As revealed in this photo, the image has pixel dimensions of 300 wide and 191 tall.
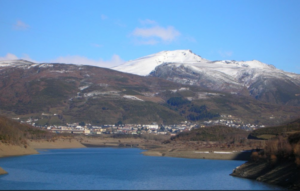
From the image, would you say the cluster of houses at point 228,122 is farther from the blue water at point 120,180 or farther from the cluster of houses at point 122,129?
the blue water at point 120,180

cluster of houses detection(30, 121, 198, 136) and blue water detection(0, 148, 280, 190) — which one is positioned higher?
cluster of houses detection(30, 121, 198, 136)

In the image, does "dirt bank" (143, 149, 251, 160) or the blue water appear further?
"dirt bank" (143, 149, 251, 160)

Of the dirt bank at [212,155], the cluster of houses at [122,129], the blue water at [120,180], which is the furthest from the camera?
the cluster of houses at [122,129]

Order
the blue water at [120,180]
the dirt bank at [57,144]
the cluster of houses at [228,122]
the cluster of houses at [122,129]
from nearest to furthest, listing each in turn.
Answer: the blue water at [120,180] → the dirt bank at [57,144] → the cluster of houses at [122,129] → the cluster of houses at [228,122]

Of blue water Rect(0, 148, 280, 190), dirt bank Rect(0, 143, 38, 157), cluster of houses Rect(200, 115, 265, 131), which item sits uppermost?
cluster of houses Rect(200, 115, 265, 131)

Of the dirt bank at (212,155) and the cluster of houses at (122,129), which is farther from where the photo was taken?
the cluster of houses at (122,129)

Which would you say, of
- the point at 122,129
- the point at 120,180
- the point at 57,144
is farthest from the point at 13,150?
the point at 122,129

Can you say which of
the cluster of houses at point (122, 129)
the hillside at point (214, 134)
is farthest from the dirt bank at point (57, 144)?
the cluster of houses at point (122, 129)

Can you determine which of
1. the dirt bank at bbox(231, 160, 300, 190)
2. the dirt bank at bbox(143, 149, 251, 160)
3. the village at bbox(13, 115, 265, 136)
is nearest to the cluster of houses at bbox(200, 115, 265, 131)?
the village at bbox(13, 115, 265, 136)

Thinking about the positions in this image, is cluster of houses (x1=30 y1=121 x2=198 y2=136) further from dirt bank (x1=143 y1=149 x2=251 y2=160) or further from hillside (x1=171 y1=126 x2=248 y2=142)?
dirt bank (x1=143 y1=149 x2=251 y2=160)
